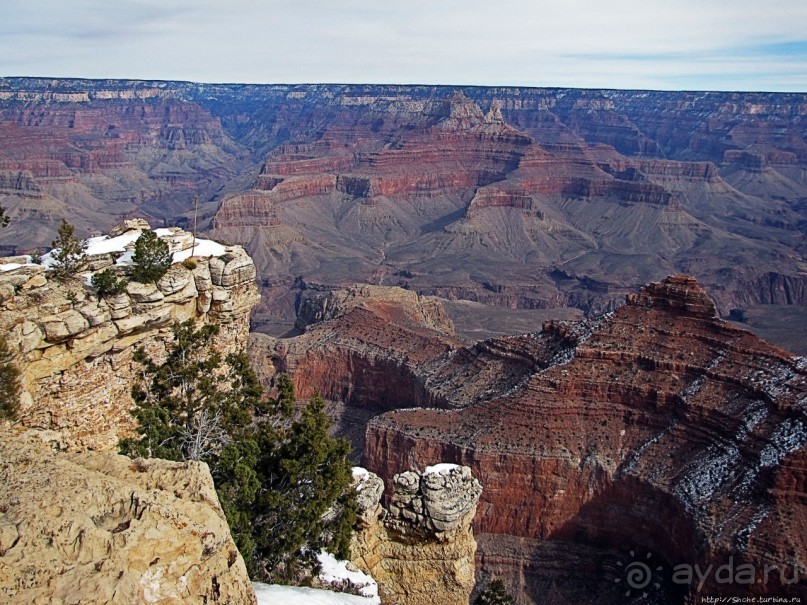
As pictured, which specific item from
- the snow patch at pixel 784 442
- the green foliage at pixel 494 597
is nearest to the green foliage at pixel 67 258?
the green foliage at pixel 494 597

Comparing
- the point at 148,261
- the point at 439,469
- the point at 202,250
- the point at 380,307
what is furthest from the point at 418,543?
the point at 380,307

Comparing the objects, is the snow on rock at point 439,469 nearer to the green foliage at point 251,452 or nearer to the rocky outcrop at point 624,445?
the green foliage at point 251,452

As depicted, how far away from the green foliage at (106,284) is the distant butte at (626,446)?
24888 millimetres

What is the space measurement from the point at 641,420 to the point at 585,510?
19.9ft

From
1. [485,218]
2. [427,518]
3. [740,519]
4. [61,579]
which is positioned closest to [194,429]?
[427,518]

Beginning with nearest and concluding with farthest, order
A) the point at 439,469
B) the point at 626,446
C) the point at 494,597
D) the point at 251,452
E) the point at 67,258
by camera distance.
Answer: the point at 67,258, the point at 251,452, the point at 439,469, the point at 494,597, the point at 626,446

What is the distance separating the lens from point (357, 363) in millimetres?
63656

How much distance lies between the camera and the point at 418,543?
2617 centimetres

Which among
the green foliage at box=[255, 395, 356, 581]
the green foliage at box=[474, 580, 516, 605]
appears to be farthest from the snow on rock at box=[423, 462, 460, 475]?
the green foliage at box=[474, 580, 516, 605]

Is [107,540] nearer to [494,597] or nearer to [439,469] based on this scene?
[439,469]

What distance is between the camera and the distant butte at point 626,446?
3716 cm

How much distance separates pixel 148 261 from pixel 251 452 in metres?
7.16

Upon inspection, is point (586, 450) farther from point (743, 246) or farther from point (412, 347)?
point (743, 246)

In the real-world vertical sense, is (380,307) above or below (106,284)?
below
